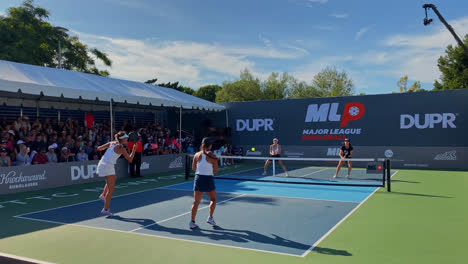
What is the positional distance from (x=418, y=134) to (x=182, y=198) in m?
13.0

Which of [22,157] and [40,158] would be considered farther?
[40,158]

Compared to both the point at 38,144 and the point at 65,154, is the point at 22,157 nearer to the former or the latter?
the point at 38,144

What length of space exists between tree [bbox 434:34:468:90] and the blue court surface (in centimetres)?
3035

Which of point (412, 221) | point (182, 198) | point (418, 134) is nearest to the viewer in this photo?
point (412, 221)

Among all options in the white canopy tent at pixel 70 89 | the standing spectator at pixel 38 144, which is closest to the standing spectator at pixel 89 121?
the white canopy tent at pixel 70 89

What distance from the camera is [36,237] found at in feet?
21.9

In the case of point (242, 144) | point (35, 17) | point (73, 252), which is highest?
point (35, 17)

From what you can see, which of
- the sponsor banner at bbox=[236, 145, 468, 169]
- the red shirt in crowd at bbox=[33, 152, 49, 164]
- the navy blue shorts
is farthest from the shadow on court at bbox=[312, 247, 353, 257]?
the sponsor banner at bbox=[236, 145, 468, 169]

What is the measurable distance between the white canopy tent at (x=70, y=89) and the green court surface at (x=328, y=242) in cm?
440

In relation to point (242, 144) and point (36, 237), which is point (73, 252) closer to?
point (36, 237)

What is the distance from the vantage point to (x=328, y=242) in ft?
20.0

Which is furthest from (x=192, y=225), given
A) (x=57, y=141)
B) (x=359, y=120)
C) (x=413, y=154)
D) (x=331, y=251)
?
(x=413, y=154)

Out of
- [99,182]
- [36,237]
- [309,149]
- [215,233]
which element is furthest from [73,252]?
[309,149]

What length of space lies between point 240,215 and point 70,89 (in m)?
8.59
